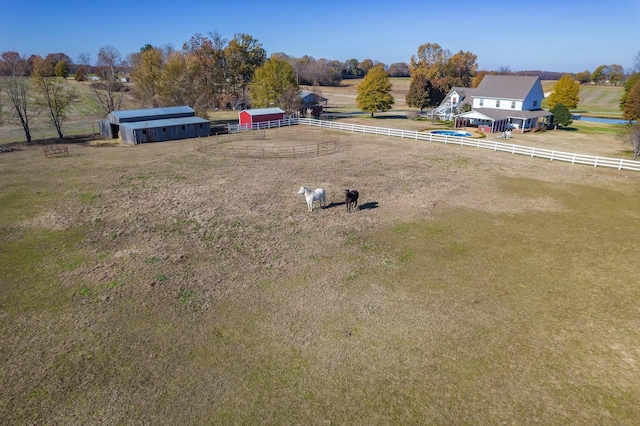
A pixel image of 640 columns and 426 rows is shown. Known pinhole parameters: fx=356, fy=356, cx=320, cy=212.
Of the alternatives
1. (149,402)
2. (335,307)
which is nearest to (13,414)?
(149,402)

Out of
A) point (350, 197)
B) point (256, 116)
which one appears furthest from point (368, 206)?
point (256, 116)

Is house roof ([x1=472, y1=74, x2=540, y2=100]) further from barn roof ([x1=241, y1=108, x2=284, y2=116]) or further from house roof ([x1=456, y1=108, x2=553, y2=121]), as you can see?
barn roof ([x1=241, y1=108, x2=284, y2=116])

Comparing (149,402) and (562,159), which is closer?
(149,402)

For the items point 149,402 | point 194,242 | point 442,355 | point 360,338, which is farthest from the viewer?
point 194,242

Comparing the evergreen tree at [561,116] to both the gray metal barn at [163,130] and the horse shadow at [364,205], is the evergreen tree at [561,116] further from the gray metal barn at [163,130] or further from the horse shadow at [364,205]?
the gray metal barn at [163,130]

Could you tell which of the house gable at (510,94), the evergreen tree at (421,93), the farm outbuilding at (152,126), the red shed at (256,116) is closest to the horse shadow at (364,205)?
the farm outbuilding at (152,126)

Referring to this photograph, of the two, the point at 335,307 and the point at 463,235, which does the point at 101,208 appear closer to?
the point at 335,307

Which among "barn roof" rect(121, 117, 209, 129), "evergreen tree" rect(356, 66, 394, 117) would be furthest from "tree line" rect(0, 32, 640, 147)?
"barn roof" rect(121, 117, 209, 129)
